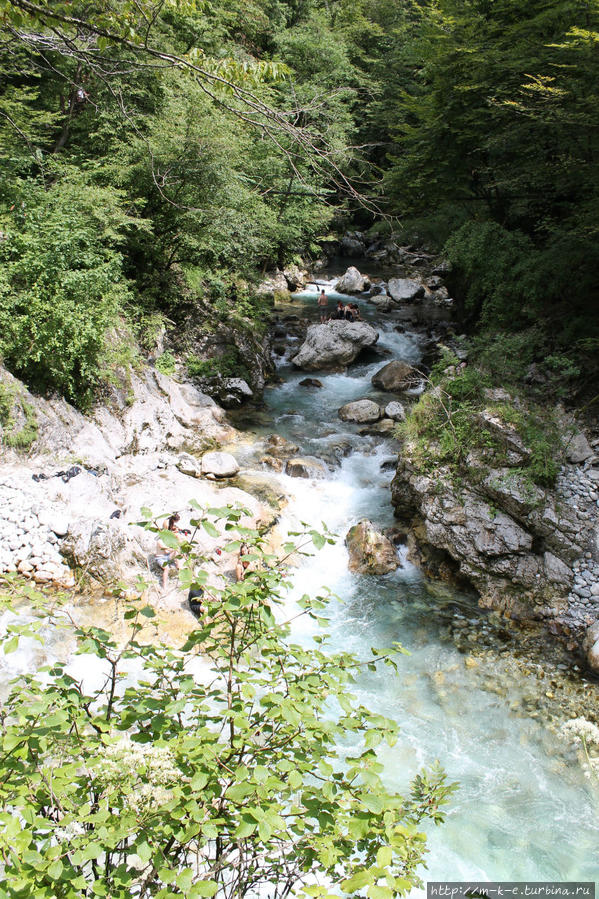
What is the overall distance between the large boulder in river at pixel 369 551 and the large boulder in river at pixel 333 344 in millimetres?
7541

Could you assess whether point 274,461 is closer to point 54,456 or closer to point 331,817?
point 54,456

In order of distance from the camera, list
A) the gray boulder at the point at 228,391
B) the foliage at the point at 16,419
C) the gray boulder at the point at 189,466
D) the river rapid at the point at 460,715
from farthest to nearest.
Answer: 1. the gray boulder at the point at 228,391
2. the gray boulder at the point at 189,466
3. the foliage at the point at 16,419
4. the river rapid at the point at 460,715

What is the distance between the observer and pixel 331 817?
1799mm

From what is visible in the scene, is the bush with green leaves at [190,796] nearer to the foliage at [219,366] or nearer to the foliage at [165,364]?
the foliage at [165,364]

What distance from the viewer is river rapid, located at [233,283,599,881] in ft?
16.5

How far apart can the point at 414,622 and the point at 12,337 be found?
25.1 ft

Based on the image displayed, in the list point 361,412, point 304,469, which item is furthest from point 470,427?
point 361,412

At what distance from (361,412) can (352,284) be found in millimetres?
10885

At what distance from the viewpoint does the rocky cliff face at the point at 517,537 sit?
7719 mm

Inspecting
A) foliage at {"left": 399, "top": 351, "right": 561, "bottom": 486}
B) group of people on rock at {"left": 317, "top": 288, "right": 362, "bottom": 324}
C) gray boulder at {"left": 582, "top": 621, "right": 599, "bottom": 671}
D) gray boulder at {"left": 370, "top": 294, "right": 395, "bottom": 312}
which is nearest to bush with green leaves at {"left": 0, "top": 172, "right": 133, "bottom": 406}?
foliage at {"left": 399, "top": 351, "right": 561, "bottom": 486}

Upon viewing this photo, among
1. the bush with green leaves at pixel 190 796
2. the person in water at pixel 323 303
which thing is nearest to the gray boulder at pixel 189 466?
the bush with green leaves at pixel 190 796

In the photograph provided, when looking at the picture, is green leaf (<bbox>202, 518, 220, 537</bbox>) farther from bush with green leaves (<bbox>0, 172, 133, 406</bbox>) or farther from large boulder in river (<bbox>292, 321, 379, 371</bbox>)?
large boulder in river (<bbox>292, 321, 379, 371</bbox>)

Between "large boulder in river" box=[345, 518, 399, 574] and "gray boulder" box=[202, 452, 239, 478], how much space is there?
266cm

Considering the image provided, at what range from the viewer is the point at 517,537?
8.21m
